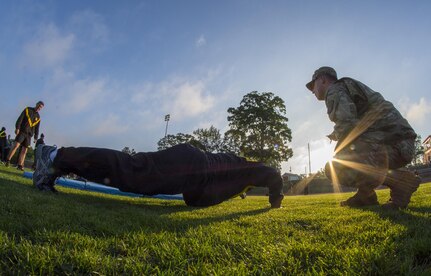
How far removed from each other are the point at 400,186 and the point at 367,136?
65cm

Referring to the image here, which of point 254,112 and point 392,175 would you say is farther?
point 254,112

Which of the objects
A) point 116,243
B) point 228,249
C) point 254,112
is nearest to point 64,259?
point 116,243

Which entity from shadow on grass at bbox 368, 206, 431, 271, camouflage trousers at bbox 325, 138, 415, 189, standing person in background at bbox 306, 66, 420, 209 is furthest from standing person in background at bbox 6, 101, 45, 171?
shadow on grass at bbox 368, 206, 431, 271

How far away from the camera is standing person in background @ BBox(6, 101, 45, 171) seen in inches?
378

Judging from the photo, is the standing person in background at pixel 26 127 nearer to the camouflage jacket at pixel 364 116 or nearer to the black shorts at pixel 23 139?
the black shorts at pixel 23 139

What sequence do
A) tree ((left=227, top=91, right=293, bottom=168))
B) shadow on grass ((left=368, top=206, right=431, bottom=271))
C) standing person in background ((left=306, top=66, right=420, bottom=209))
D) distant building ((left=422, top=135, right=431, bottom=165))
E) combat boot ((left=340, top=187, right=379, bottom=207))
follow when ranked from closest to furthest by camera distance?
shadow on grass ((left=368, top=206, right=431, bottom=271)) < standing person in background ((left=306, top=66, right=420, bottom=209)) < combat boot ((left=340, top=187, right=379, bottom=207)) < tree ((left=227, top=91, right=293, bottom=168)) < distant building ((left=422, top=135, right=431, bottom=165))

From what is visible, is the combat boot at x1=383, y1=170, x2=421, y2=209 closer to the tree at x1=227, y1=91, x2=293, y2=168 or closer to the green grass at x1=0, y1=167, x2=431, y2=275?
the green grass at x1=0, y1=167, x2=431, y2=275

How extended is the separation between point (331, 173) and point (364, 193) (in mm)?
458

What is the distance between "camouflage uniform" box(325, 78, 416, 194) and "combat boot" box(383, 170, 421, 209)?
5 cm

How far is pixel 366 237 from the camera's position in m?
1.86

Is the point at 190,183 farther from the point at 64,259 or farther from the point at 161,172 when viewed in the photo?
the point at 64,259

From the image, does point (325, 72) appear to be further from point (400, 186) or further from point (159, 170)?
point (159, 170)

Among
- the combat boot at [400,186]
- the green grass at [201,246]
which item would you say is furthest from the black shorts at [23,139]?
the combat boot at [400,186]

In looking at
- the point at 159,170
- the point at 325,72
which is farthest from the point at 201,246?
the point at 325,72
